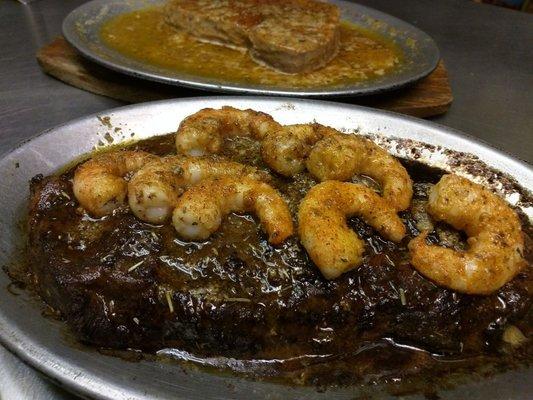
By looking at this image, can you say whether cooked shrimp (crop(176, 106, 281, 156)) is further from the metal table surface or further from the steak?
the steak

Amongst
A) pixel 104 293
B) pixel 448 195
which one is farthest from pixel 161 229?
pixel 448 195

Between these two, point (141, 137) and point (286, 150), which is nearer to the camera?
point (286, 150)

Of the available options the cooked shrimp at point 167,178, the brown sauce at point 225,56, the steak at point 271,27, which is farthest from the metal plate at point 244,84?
the cooked shrimp at point 167,178

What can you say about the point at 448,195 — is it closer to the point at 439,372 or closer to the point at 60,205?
the point at 439,372

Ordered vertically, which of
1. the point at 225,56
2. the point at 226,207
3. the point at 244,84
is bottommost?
the point at 225,56

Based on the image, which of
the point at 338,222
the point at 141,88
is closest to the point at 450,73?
the point at 141,88

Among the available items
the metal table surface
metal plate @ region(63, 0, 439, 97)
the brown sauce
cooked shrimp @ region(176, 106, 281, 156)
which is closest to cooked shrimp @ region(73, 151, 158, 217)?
cooked shrimp @ region(176, 106, 281, 156)

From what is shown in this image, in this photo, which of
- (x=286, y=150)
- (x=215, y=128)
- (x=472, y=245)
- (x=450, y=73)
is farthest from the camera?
(x=450, y=73)

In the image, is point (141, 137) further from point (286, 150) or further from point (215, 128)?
point (286, 150)
